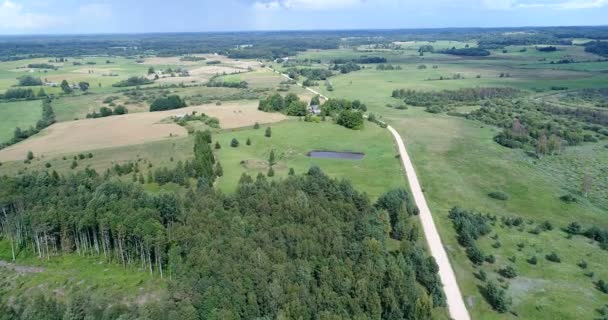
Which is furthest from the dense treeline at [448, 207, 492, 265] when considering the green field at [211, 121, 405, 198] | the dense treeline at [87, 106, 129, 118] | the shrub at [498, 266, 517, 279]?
the dense treeline at [87, 106, 129, 118]

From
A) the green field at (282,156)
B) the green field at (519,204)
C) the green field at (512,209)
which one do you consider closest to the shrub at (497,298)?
the green field at (519,204)

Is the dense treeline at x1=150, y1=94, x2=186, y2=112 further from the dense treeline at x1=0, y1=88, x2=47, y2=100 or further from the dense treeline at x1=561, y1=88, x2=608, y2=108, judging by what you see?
the dense treeline at x1=561, y1=88, x2=608, y2=108

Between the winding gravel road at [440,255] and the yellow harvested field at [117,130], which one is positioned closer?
the winding gravel road at [440,255]

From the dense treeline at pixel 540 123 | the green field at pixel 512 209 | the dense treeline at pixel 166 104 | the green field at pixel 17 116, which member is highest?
the dense treeline at pixel 166 104

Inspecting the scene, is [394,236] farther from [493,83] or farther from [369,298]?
[493,83]

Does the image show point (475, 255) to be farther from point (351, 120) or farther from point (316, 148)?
point (351, 120)

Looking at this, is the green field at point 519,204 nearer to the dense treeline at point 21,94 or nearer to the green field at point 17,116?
the green field at point 17,116

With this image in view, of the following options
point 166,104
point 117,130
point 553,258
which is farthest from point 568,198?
point 166,104
